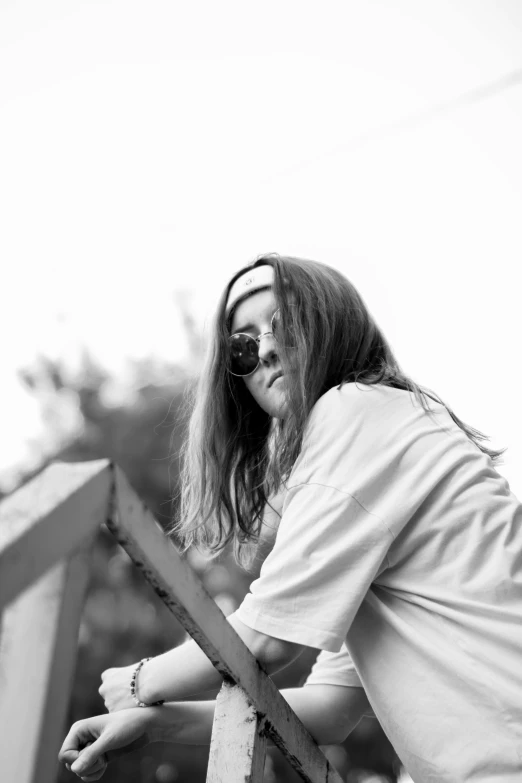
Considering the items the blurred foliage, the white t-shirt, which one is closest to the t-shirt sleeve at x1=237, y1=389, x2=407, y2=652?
the white t-shirt

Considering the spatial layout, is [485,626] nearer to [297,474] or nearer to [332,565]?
[332,565]

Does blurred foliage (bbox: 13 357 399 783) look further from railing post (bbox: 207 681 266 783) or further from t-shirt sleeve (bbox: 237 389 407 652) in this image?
railing post (bbox: 207 681 266 783)

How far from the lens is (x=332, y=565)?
42.1 inches

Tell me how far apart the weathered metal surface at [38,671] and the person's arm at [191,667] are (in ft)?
1.52

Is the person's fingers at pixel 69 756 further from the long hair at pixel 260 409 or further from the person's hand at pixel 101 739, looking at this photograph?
the long hair at pixel 260 409

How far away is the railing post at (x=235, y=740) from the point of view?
3.23ft

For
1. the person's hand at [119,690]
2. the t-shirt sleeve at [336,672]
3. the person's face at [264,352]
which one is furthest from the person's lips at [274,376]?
the person's hand at [119,690]

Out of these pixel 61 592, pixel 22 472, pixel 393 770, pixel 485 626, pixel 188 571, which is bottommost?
pixel 393 770

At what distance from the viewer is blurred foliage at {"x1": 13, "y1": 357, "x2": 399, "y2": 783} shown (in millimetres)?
7441

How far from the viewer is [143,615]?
805 centimetres

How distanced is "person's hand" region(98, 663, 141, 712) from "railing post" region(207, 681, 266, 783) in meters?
0.18

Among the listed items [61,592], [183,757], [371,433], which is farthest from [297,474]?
[183,757]

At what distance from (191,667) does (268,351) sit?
2.21 ft

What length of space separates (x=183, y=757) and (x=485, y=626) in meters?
7.00
